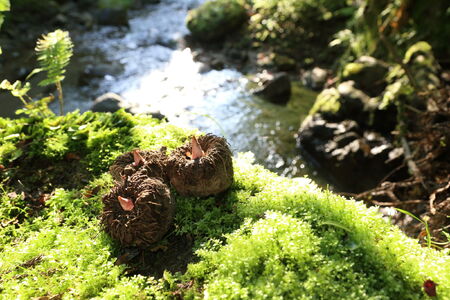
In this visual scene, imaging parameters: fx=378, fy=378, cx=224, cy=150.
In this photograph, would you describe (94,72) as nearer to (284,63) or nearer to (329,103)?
(284,63)

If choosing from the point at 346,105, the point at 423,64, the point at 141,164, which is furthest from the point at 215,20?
the point at 141,164

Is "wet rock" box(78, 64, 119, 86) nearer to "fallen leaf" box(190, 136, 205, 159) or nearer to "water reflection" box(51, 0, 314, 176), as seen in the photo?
"water reflection" box(51, 0, 314, 176)

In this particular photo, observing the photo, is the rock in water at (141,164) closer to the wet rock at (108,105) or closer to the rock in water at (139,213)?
the rock in water at (139,213)

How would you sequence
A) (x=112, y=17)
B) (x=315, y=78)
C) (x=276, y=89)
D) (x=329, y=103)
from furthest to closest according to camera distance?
(x=112, y=17) < (x=315, y=78) < (x=276, y=89) < (x=329, y=103)

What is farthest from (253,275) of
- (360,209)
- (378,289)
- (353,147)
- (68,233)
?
(353,147)

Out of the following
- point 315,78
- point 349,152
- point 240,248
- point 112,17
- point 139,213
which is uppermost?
point 112,17

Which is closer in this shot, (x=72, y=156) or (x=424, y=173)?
A: (x=72, y=156)
